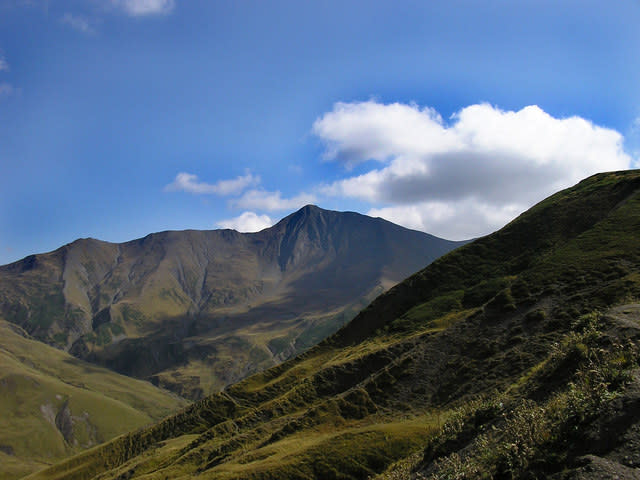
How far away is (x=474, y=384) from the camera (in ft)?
192

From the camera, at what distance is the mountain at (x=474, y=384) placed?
16.1 meters

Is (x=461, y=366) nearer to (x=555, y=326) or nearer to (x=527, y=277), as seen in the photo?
(x=555, y=326)

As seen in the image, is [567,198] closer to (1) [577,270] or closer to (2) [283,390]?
(1) [577,270]

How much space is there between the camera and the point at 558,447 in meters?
15.1

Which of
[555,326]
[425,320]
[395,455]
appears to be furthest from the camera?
[425,320]

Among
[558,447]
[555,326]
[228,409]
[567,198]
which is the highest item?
[567,198]

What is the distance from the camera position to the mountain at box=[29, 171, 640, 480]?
53.0ft

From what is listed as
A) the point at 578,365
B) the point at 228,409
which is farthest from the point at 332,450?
the point at 228,409

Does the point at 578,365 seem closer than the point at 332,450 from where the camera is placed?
Yes

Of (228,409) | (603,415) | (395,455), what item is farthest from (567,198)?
(603,415)

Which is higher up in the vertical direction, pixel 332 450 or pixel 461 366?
pixel 461 366

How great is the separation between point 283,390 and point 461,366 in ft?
199

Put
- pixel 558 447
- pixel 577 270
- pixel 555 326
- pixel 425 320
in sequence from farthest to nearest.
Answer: pixel 425 320
pixel 577 270
pixel 555 326
pixel 558 447

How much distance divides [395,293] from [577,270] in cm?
5835
